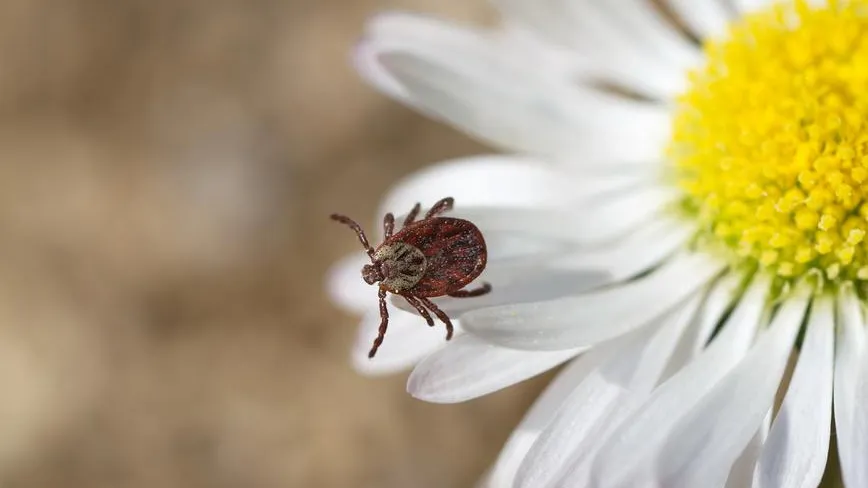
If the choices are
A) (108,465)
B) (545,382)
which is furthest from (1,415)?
(545,382)

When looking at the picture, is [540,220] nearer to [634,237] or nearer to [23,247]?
[634,237]

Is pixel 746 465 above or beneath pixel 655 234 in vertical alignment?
beneath

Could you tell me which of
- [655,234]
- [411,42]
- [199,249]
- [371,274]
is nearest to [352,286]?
[371,274]

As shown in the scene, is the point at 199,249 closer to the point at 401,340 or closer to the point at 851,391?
the point at 401,340

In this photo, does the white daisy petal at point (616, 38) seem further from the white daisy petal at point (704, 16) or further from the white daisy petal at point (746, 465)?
the white daisy petal at point (746, 465)

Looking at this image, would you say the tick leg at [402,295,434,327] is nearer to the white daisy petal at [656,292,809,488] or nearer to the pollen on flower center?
the white daisy petal at [656,292,809,488]

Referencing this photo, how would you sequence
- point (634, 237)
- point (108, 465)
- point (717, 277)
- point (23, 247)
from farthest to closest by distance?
point (23, 247)
point (108, 465)
point (634, 237)
point (717, 277)
